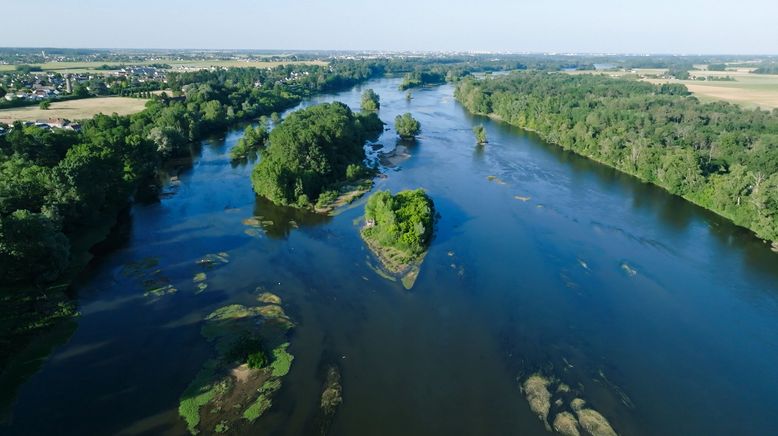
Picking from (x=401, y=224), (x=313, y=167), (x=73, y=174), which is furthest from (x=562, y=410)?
(x=73, y=174)

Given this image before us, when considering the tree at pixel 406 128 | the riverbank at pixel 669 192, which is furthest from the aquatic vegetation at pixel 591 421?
the tree at pixel 406 128

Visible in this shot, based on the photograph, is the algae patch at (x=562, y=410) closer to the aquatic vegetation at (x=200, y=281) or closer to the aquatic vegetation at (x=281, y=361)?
the aquatic vegetation at (x=281, y=361)

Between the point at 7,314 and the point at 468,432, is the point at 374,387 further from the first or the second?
the point at 7,314

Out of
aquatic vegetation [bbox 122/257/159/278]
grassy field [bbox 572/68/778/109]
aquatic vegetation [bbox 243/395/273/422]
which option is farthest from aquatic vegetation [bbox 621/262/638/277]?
grassy field [bbox 572/68/778/109]

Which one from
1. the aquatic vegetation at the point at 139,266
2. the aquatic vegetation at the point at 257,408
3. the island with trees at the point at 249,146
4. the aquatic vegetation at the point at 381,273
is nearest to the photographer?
the aquatic vegetation at the point at 257,408

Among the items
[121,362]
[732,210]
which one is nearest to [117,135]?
[121,362]

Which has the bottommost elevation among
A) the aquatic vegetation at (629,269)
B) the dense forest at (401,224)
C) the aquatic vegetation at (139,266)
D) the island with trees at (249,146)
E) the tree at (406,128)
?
the aquatic vegetation at (629,269)
